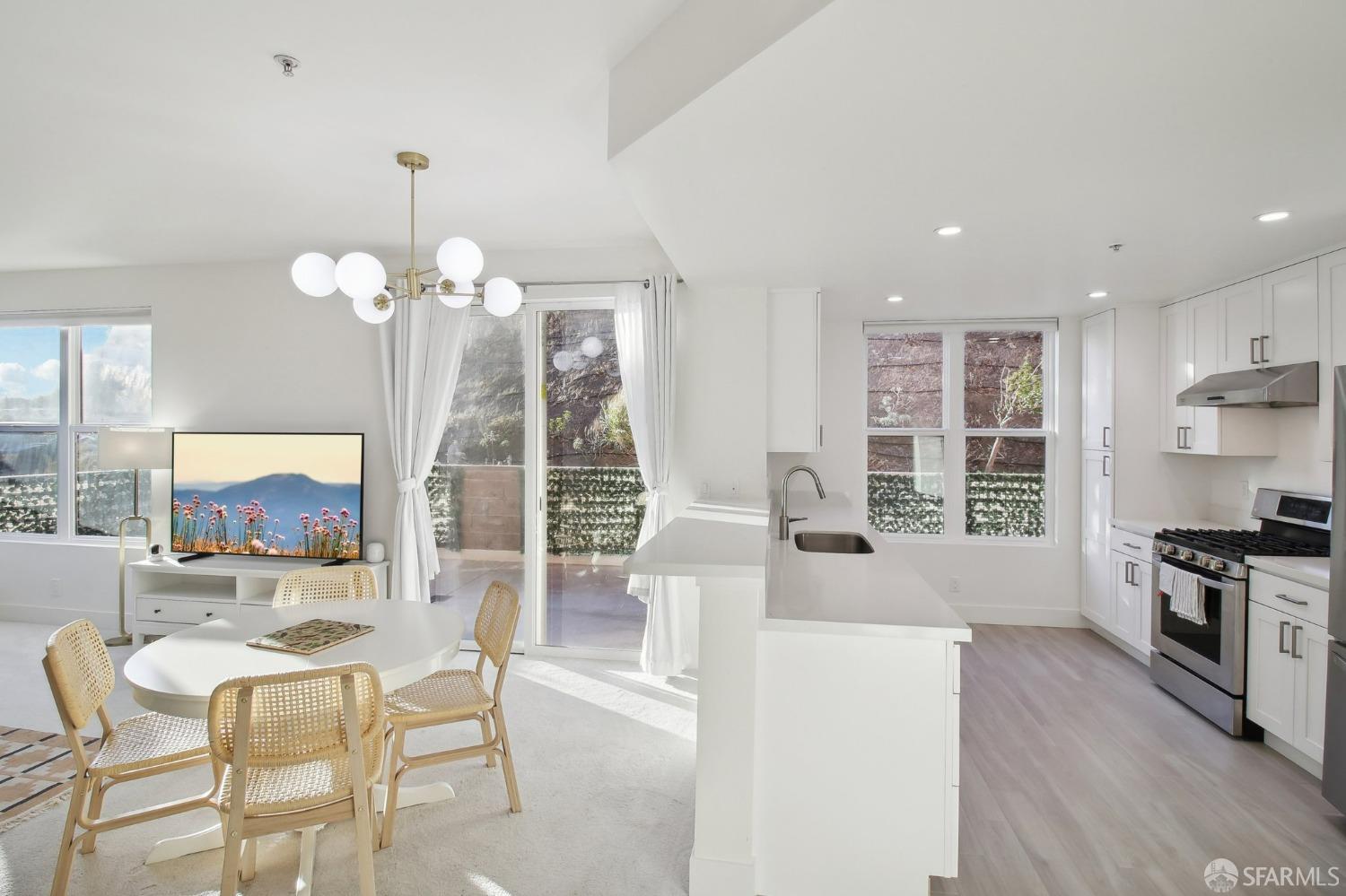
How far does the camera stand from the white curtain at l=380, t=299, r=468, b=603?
4262 millimetres

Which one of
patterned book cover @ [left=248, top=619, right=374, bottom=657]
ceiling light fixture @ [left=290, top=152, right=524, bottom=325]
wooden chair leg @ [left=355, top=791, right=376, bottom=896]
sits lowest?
wooden chair leg @ [left=355, top=791, right=376, bottom=896]

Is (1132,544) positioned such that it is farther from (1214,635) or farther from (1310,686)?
(1310,686)

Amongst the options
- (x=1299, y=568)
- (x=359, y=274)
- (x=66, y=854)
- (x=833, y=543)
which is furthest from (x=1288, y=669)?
(x=66, y=854)

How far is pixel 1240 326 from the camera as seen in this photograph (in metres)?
3.65

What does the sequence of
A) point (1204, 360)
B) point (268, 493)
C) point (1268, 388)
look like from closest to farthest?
1. point (1268, 388)
2. point (1204, 360)
3. point (268, 493)

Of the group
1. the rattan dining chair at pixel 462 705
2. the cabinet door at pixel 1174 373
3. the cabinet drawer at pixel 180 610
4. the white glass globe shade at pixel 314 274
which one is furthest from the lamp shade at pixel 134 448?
the cabinet door at pixel 1174 373

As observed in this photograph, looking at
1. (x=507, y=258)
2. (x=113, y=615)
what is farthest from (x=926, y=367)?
(x=113, y=615)

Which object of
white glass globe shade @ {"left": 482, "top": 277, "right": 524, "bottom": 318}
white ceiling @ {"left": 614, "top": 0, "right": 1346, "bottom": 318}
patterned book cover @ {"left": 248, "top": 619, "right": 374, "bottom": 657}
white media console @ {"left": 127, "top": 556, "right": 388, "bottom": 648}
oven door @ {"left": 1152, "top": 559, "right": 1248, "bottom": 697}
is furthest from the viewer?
white media console @ {"left": 127, "top": 556, "right": 388, "bottom": 648}

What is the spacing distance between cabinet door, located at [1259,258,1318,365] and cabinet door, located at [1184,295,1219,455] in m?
0.40

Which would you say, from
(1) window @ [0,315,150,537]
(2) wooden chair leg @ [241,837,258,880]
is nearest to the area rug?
(2) wooden chair leg @ [241,837,258,880]

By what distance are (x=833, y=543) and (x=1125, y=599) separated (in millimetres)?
1946

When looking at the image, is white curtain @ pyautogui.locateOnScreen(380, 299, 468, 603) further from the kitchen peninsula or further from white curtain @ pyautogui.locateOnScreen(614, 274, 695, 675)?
the kitchen peninsula

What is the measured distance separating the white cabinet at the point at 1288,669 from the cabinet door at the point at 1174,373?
4.61 feet

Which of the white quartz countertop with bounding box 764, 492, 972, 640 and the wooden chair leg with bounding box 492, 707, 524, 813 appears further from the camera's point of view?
the wooden chair leg with bounding box 492, 707, 524, 813
